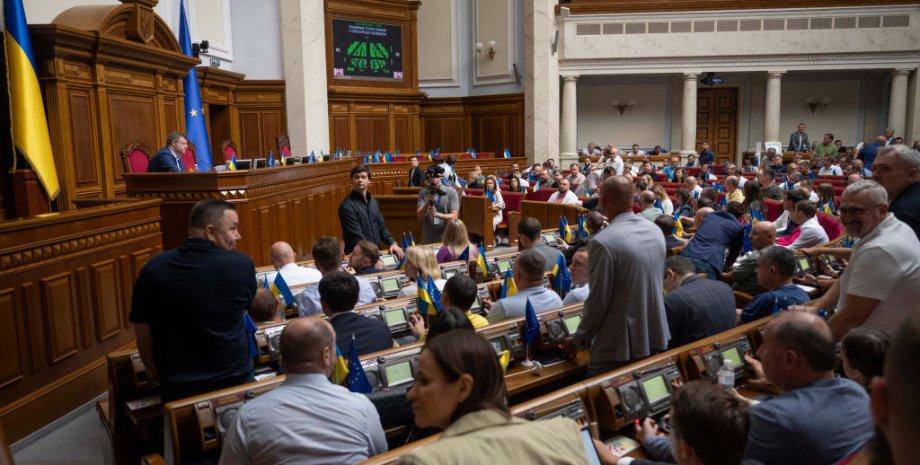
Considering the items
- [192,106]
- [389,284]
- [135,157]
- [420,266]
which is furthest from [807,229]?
[192,106]

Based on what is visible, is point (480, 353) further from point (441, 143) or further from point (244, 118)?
point (441, 143)

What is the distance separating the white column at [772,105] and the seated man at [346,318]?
17.8 m

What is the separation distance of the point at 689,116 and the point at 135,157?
14481 mm

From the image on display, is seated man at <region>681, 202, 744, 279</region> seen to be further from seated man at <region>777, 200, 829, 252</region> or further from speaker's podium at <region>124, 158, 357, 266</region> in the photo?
speaker's podium at <region>124, 158, 357, 266</region>

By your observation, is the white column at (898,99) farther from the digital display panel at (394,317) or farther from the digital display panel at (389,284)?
the digital display panel at (394,317)

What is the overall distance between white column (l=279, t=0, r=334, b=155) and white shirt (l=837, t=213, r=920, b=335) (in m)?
13.1

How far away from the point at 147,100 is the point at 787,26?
52.9 ft

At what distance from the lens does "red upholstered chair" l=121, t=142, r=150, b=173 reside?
890 centimetres

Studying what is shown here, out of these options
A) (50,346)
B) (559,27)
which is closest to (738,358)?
(50,346)

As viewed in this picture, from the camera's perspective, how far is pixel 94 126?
27.3 ft

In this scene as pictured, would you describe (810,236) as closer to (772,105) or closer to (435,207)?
(435,207)

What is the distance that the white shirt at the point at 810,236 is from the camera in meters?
6.40

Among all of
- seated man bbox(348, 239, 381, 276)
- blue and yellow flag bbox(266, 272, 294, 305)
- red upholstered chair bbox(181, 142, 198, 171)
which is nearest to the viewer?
blue and yellow flag bbox(266, 272, 294, 305)

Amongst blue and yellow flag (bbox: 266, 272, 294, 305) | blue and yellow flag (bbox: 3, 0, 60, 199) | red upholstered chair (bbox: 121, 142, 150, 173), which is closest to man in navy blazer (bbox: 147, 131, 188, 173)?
blue and yellow flag (bbox: 3, 0, 60, 199)
